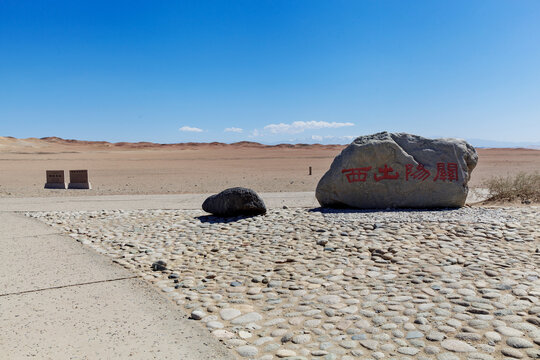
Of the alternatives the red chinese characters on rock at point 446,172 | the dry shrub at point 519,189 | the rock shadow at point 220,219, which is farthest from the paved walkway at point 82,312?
the dry shrub at point 519,189

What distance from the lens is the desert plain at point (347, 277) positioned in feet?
12.4

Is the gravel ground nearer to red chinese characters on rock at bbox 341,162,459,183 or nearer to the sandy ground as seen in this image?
red chinese characters on rock at bbox 341,162,459,183

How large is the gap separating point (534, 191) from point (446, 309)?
885 centimetres

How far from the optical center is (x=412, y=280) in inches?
205

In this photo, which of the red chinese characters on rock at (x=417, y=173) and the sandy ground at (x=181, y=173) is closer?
the red chinese characters on rock at (x=417, y=173)

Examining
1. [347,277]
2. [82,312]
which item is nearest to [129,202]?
[82,312]

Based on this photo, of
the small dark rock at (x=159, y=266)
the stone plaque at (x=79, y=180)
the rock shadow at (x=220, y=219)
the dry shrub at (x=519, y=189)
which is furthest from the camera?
the stone plaque at (x=79, y=180)

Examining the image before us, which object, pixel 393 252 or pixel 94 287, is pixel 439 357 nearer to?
pixel 393 252

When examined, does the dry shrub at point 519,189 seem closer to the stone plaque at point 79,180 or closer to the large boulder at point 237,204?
the large boulder at point 237,204

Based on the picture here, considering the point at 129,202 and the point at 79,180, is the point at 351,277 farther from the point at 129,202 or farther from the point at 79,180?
the point at 79,180

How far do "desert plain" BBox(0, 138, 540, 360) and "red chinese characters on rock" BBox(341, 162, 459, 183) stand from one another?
2.96ft

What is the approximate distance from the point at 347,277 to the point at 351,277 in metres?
0.05

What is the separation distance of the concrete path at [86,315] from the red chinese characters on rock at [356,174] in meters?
5.66

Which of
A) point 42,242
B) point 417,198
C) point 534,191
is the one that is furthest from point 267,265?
point 534,191
